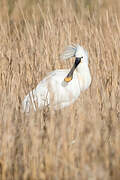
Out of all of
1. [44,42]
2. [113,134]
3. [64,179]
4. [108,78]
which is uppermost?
[44,42]

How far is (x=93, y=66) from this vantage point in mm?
4453

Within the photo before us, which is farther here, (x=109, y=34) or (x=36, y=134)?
(x=109, y=34)

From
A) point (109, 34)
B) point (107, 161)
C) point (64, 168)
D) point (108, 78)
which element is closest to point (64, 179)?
point (64, 168)

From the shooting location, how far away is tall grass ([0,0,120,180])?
2672 millimetres

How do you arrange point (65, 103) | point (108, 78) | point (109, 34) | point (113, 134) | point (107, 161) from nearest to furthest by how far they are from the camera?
point (107, 161), point (113, 134), point (65, 103), point (108, 78), point (109, 34)

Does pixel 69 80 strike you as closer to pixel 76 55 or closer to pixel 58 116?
pixel 76 55

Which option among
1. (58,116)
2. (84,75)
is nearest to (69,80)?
(84,75)

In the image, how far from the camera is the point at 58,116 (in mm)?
2914

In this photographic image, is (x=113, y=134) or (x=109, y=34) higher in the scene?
(x=109, y=34)

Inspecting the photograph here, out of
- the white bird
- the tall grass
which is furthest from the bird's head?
the tall grass

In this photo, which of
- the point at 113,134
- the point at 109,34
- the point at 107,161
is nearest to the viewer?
the point at 107,161

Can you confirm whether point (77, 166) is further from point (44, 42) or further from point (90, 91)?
point (44, 42)

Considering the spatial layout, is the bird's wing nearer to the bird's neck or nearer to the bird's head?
the bird's head

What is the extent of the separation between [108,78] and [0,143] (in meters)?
1.46
